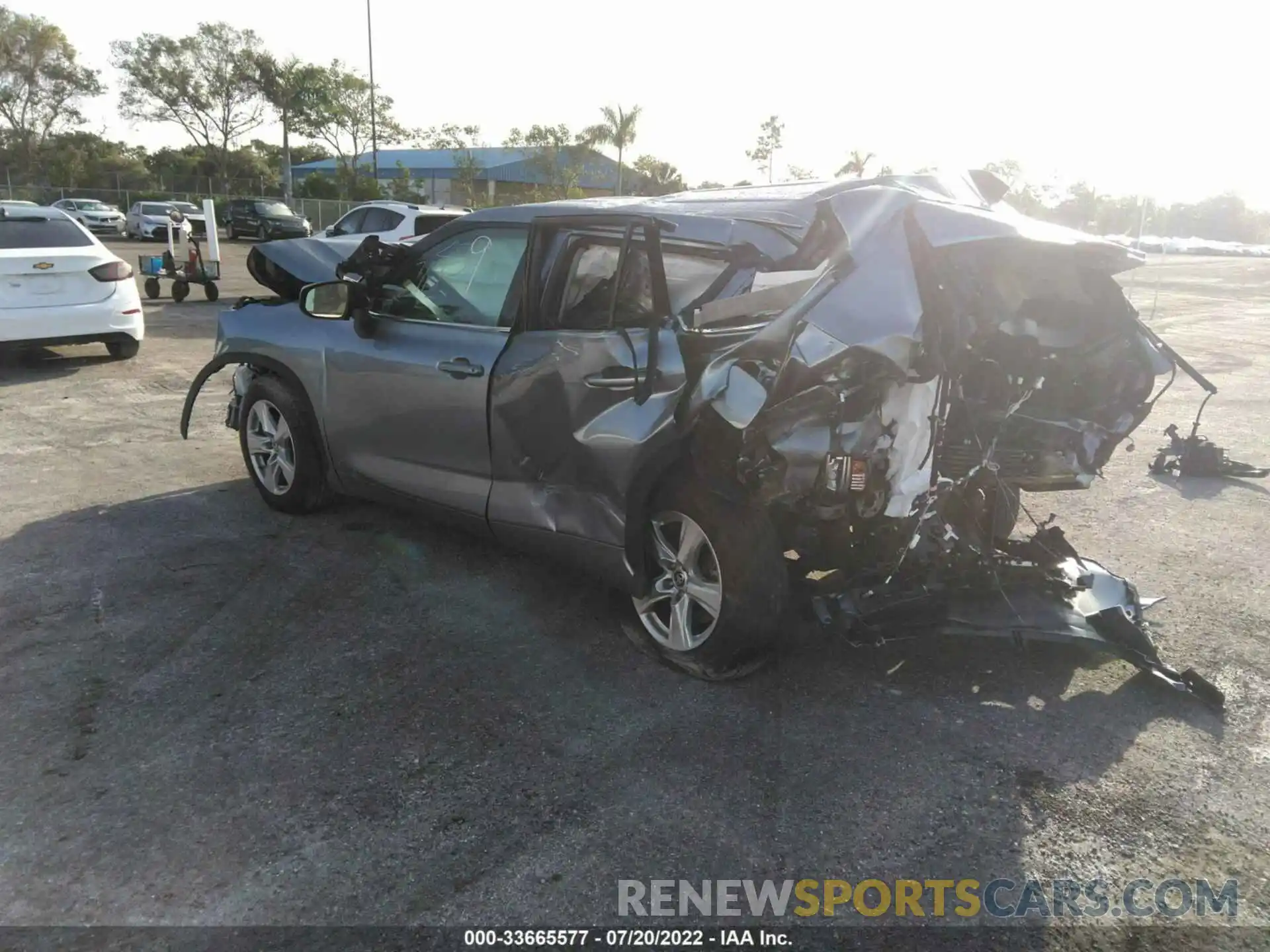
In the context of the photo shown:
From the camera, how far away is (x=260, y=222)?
3616cm

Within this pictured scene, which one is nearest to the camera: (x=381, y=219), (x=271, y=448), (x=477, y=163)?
(x=271, y=448)

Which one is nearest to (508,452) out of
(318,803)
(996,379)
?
(318,803)

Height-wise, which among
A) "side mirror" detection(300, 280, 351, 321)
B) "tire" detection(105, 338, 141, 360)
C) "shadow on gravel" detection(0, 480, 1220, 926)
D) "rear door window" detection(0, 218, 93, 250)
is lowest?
"shadow on gravel" detection(0, 480, 1220, 926)

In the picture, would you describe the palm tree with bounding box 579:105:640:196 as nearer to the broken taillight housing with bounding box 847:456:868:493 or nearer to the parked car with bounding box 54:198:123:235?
the parked car with bounding box 54:198:123:235

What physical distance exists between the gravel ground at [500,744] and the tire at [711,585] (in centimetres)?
12

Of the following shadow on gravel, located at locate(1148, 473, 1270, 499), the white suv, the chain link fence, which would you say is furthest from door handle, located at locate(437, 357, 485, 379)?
the chain link fence

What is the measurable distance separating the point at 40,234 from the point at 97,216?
31.7 meters

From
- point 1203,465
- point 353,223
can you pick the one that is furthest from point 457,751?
point 353,223

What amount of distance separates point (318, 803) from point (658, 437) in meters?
1.71

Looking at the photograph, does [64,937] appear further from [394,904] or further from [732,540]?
[732,540]

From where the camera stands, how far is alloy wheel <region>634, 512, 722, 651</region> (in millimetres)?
3658

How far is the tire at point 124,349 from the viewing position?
10180mm

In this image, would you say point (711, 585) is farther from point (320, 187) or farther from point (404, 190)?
point (320, 187)

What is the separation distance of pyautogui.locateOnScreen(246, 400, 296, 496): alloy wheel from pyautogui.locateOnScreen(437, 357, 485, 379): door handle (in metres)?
1.36
